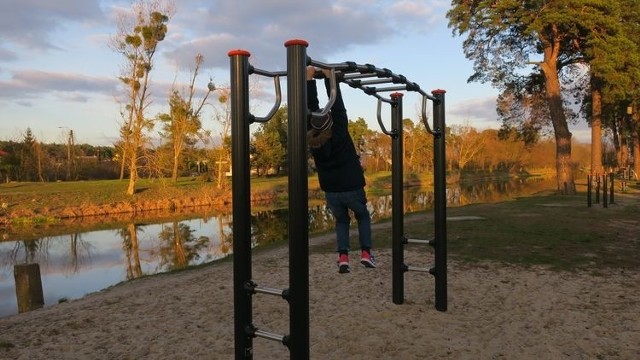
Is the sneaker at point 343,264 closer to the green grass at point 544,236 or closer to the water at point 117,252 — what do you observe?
A: the green grass at point 544,236

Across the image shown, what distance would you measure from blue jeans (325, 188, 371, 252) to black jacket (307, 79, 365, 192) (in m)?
0.05

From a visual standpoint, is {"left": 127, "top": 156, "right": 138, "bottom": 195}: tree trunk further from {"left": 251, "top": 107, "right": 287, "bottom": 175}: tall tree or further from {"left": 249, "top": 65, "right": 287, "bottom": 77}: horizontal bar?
{"left": 249, "top": 65, "right": 287, "bottom": 77}: horizontal bar

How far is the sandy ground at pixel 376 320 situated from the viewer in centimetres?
377

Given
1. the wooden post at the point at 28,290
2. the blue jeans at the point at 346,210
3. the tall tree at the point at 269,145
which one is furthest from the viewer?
the tall tree at the point at 269,145

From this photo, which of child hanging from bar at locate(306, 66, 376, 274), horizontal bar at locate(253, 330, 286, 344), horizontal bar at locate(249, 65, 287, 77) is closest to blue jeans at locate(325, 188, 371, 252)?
child hanging from bar at locate(306, 66, 376, 274)

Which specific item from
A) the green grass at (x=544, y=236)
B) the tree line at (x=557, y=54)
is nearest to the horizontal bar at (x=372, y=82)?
the green grass at (x=544, y=236)

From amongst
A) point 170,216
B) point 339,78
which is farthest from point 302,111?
point 170,216

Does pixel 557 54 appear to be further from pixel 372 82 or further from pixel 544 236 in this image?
pixel 372 82

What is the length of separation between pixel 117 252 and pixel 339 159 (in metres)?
9.97

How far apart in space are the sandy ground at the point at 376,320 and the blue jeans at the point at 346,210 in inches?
28.8

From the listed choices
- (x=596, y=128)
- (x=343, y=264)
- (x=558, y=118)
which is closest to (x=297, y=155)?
(x=343, y=264)

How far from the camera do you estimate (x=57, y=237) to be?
15.0 m

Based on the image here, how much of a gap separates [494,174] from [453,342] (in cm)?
5140

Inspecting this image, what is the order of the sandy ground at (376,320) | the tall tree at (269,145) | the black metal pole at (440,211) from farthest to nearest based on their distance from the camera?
the tall tree at (269,145), the black metal pole at (440,211), the sandy ground at (376,320)
